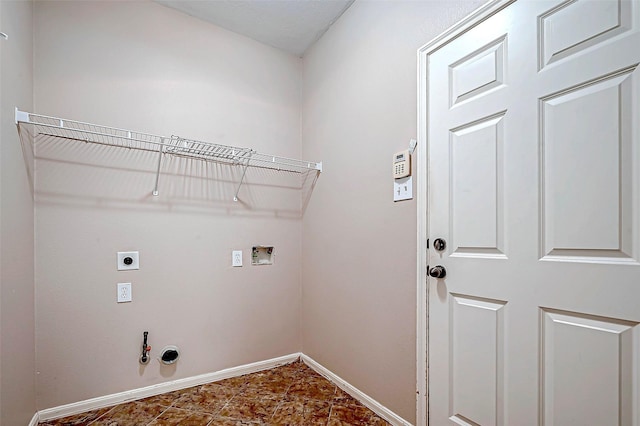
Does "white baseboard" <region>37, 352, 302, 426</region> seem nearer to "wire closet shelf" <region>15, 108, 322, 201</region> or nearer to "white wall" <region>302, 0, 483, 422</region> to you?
"white wall" <region>302, 0, 483, 422</region>

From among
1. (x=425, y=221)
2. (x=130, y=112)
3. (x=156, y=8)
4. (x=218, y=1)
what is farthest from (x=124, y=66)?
(x=425, y=221)

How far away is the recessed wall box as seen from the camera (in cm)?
243

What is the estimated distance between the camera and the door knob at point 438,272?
4.77 feet

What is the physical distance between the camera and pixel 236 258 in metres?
2.34

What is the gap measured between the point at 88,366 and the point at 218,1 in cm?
248

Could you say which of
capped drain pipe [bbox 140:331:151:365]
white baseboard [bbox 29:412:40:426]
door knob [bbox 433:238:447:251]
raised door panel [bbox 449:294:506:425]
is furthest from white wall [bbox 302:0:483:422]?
white baseboard [bbox 29:412:40:426]

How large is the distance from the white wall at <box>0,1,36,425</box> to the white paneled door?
6.33 ft

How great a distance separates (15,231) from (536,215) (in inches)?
89.7

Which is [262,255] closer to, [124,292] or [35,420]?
[124,292]

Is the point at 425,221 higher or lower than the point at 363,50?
lower

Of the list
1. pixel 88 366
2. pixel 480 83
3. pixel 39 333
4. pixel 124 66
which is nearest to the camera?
pixel 480 83

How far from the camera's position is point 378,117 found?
1873 millimetres

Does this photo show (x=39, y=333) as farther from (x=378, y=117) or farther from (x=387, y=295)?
(x=378, y=117)

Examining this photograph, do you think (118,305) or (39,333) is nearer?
(39,333)
